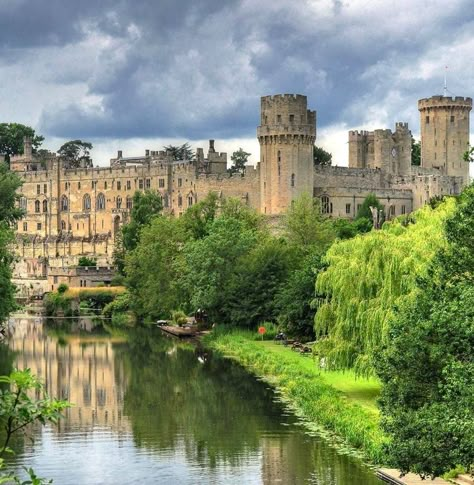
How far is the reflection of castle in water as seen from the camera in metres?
34.8

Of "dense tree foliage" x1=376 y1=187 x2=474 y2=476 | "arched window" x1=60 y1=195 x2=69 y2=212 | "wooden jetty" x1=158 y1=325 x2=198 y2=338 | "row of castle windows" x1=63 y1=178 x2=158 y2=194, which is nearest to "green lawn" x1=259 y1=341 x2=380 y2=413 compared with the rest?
"dense tree foliage" x1=376 y1=187 x2=474 y2=476

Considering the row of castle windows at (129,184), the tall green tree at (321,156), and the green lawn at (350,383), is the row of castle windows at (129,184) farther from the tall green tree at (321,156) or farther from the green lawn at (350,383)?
the green lawn at (350,383)

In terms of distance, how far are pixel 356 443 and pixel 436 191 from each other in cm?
6835

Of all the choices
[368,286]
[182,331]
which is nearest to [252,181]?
[182,331]

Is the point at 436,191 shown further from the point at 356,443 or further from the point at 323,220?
the point at 356,443

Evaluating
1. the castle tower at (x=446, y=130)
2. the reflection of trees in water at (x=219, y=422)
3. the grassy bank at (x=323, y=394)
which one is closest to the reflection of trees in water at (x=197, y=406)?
the reflection of trees in water at (x=219, y=422)

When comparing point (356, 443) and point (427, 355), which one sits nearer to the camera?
point (427, 355)

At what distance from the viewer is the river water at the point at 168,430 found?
85.1ft

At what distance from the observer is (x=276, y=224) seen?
85.9 m

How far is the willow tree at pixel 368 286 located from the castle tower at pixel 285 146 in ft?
166

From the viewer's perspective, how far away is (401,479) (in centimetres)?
2398

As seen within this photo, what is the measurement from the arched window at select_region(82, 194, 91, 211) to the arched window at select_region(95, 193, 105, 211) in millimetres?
961

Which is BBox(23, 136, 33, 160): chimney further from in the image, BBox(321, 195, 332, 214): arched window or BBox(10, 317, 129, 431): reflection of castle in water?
BBox(10, 317, 129, 431): reflection of castle in water

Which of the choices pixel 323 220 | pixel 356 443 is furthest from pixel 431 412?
pixel 323 220
